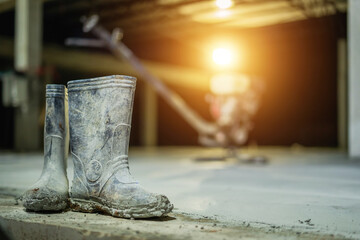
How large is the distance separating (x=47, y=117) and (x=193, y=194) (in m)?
1.11

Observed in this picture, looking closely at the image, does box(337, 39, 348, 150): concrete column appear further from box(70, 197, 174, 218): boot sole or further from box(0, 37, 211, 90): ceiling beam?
box(70, 197, 174, 218): boot sole

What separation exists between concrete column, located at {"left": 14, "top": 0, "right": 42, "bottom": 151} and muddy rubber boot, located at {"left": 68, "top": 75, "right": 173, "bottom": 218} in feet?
24.4

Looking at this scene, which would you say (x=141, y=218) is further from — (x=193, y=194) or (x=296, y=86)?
(x=296, y=86)

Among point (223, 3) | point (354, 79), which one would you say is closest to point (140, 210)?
point (354, 79)

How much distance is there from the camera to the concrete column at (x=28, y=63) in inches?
364

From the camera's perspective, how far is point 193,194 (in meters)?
2.96

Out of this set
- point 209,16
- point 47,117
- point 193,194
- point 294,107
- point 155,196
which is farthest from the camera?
point 294,107

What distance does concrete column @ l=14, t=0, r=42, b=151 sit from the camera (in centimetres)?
924

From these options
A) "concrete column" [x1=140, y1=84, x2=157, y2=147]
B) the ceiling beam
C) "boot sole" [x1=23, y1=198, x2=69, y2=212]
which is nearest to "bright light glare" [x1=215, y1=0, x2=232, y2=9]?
the ceiling beam

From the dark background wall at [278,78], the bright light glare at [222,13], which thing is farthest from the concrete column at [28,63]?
the bright light glare at [222,13]


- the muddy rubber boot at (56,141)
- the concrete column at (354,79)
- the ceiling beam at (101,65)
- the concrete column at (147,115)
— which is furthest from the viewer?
the concrete column at (147,115)

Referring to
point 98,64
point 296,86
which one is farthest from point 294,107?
point 98,64

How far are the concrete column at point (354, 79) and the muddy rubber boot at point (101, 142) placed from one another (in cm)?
452

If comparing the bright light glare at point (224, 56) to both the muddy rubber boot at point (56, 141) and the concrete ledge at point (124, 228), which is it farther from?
the concrete ledge at point (124, 228)
